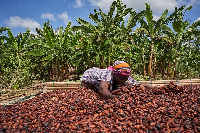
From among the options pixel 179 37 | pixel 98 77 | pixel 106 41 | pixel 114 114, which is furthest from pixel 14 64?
pixel 179 37

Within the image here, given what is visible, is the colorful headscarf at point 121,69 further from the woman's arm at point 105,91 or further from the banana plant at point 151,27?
the banana plant at point 151,27

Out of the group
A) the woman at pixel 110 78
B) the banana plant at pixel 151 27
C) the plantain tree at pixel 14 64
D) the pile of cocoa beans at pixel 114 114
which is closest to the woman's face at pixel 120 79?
the woman at pixel 110 78

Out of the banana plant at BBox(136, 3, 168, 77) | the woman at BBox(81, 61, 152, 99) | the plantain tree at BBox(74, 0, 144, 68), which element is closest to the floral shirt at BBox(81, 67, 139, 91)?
the woman at BBox(81, 61, 152, 99)

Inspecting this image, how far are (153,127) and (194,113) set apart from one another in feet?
1.48

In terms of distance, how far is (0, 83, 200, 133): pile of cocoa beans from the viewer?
54.8 inches

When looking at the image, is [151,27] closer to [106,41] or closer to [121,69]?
[106,41]

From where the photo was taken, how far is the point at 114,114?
1.65m

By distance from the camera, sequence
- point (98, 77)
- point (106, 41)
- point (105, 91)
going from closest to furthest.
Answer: point (105, 91)
point (98, 77)
point (106, 41)

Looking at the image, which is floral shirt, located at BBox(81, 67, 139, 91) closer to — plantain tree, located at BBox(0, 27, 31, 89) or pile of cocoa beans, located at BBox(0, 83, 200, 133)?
pile of cocoa beans, located at BBox(0, 83, 200, 133)

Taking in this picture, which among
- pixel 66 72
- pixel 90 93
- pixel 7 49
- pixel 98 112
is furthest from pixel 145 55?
pixel 7 49

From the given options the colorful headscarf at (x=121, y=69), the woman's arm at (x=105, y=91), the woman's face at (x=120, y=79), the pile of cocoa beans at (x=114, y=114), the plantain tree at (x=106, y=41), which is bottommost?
the pile of cocoa beans at (x=114, y=114)

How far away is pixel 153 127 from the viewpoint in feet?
4.43

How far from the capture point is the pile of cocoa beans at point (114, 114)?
1.39 metres

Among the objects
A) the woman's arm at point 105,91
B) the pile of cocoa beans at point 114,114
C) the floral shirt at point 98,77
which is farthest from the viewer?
the floral shirt at point 98,77
